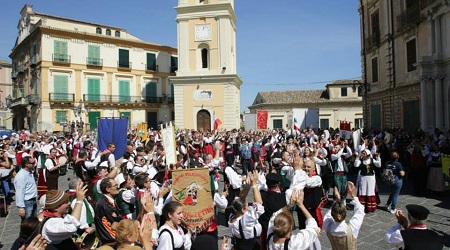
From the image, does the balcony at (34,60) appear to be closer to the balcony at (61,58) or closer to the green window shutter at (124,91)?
the balcony at (61,58)

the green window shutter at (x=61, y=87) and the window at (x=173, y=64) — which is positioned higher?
the window at (x=173, y=64)

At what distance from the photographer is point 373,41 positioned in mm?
23312

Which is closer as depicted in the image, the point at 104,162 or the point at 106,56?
the point at 104,162

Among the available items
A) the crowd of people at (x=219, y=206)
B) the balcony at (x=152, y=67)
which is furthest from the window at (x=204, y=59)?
the crowd of people at (x=219, y=206)

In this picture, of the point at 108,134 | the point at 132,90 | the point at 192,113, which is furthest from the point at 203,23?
the point at 108,134

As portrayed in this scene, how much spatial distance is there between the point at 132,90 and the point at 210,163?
31.8m

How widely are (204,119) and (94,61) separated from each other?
13792mm

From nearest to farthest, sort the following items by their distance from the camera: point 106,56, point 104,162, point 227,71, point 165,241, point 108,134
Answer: point 165,241 → point 104,162 → point 108,134 → point 227,71 → point 106,56

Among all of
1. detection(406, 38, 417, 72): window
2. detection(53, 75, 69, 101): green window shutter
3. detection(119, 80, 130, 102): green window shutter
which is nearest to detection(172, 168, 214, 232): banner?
detection(406, 38, 417, 72): window

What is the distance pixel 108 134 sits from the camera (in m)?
10.7

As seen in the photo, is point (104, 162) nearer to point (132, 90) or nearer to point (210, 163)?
point (210, 163)

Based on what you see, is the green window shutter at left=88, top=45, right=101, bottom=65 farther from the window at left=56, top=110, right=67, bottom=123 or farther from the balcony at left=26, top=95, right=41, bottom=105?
the balcony at left=26, top=95, right=41, bottom=105

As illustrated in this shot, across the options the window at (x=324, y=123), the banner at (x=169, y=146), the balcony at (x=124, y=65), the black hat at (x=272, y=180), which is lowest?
the black hat at (x=272, y=180)

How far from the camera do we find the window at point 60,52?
32969 millimetres
